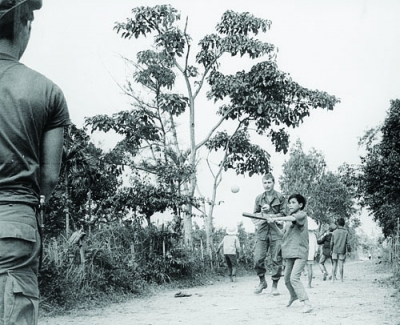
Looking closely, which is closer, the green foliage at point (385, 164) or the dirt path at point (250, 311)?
the dirt path at point (250, 311)

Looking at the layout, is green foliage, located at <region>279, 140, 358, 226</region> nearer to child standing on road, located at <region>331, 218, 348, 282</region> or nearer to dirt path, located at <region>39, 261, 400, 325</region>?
child standing on road, located at <region>331, 218, 348, 282</region>

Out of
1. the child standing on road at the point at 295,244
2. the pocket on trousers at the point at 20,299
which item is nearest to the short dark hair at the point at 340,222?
the child standing on road at the point at 295,244

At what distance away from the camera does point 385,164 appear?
17453 millimetres

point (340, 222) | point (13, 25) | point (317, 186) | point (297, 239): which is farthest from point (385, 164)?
point (317, 186)

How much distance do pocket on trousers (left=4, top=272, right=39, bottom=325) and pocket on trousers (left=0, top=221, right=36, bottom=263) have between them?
0.07m

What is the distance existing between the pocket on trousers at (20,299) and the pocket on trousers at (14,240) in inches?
2.7

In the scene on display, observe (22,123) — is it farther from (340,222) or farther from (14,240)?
(340,222)

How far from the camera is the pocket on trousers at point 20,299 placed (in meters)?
2.06

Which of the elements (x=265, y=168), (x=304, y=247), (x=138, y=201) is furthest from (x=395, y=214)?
(x=304, y=247)

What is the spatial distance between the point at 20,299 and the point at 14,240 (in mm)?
212

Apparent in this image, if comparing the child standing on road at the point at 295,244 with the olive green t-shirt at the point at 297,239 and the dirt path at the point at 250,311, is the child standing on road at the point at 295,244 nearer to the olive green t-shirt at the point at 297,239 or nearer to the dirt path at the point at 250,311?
the olive green t-shirt at the point at 297,239

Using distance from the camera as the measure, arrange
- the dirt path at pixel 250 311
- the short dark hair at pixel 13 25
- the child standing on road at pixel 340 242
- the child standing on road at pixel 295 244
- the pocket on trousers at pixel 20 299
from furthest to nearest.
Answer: the child standing on road at pixel 340 242 → the child standing on road at pixel 295 244 → the dirt path at pixel 250 311 → the short dark hair at pixel 13 25 → the pocket on trousers at pixel 20 299

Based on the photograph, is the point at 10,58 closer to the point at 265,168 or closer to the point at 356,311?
the point at 356,311

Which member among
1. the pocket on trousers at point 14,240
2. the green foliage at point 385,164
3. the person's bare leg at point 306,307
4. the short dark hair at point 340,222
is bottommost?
the person's bare leg at point 306,307
